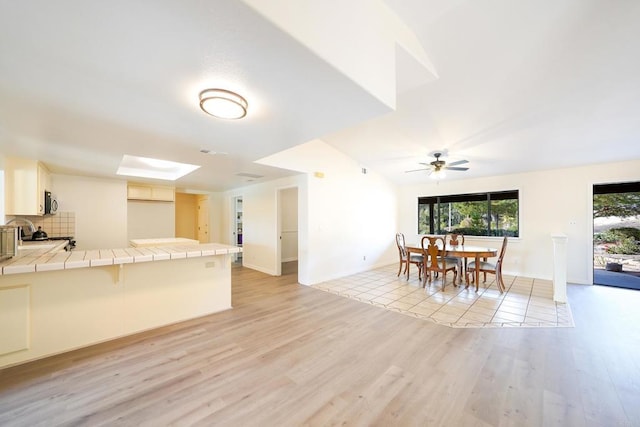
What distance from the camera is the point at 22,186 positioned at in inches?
132

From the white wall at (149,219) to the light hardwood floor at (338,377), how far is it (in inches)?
166

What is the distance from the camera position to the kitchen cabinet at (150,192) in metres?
5.55

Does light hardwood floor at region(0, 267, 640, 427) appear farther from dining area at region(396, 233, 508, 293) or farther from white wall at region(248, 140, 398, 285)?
white wall at region(248, 140, 398, 285)

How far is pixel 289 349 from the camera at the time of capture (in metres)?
2.40

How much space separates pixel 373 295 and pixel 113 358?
3.38 metres

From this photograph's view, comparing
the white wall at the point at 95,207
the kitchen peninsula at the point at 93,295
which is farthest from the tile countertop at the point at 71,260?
the white wall at the point at 95,207

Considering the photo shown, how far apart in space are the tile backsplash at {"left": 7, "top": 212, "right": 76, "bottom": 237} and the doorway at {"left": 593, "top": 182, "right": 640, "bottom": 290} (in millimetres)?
10169

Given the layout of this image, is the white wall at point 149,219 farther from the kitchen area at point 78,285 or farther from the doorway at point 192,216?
the kitchen area at point 78,285

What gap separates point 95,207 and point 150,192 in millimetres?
1110

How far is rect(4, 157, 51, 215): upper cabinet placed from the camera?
3236 millimetres

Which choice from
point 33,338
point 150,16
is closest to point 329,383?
point 150,16

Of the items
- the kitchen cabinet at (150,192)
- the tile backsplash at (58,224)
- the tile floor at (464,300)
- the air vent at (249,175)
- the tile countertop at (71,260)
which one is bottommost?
the tile floor at (464,300)

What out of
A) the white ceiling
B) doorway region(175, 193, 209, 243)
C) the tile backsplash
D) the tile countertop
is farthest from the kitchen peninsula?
doorway region(175, 193, 209, 243)

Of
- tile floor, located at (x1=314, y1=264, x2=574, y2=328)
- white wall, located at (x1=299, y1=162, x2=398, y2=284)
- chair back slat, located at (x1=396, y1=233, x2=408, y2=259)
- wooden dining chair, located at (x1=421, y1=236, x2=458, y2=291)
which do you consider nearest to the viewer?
tile floor, located at (x1=314, y1=264, x2=574, y2=328)
